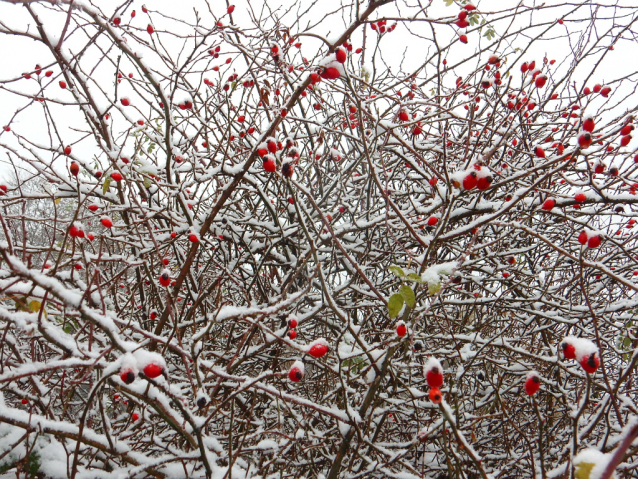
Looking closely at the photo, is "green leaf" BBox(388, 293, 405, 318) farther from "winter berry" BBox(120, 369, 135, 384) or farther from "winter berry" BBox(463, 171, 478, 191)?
"winter berry" BBox(120, 369, 135, 384)

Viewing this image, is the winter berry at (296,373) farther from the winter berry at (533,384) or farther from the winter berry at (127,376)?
the winter berry at (533,384)

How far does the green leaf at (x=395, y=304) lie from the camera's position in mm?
1154

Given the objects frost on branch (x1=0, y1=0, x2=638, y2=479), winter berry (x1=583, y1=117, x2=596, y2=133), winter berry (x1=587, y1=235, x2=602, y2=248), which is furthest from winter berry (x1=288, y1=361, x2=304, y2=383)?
winter berry (x1=583, y1=117, x2=596, y2=133)

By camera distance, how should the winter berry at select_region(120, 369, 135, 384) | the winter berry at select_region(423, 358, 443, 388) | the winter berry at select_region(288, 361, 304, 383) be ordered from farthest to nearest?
the winter berry at select_region(288, 361, 304, 383) < the winter berry at select_region(423, 358, 443, 388) < the winter berry at select_region(120, 369, 135, 384)

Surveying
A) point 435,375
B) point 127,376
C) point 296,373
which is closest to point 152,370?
point 127,376

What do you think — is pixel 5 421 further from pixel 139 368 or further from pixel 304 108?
pixel 304 108

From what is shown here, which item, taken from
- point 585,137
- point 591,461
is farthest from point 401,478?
point 585,137

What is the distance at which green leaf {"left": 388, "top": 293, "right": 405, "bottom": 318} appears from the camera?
115 cm

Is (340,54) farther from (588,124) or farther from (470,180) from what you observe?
(588,124)

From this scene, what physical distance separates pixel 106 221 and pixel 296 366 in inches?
47.1

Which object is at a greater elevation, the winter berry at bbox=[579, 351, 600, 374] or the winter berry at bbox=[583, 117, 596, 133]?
the winter berry at bbox=[583, 117, 596, 133]

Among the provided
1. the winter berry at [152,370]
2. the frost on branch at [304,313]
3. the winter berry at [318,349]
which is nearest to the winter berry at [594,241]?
the frost on branch at [304,313]

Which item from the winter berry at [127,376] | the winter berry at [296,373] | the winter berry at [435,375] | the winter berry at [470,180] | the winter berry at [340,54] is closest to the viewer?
the winter berry at [127,376]

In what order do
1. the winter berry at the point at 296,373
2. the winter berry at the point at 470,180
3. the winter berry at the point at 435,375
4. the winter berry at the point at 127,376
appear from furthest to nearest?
the winter berry at the point at 470,180 → the winter berry at the point at 296,373 → the winter berry at the point at 435,375 → the winter berry at the point at 127,376
